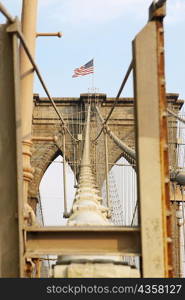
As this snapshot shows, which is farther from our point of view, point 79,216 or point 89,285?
point 79,216

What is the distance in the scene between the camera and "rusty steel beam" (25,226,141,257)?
313 cm

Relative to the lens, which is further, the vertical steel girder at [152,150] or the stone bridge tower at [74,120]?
the stone bridge tower at [74,120]

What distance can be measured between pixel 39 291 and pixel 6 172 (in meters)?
0.72

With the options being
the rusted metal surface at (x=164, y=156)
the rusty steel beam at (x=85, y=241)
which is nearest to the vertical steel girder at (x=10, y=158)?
the rusty steel beam at (x=85, y=241)

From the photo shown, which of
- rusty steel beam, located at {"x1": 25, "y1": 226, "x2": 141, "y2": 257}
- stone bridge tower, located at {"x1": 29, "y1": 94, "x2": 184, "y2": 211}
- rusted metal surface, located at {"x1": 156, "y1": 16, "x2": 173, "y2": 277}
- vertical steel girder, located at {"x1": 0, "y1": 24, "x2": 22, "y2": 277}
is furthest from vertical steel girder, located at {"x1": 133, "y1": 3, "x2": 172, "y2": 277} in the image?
stone bridge tower, located at {"x1": 29, "y1": 94, "x2": 184, "y2": 211}

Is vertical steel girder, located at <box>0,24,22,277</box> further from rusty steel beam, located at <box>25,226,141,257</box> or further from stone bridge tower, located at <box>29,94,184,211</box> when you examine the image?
stone bridge tower, located at <box>29,94,184,211</box>

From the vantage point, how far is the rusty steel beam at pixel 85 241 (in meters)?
3.13

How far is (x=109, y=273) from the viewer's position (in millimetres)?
2877

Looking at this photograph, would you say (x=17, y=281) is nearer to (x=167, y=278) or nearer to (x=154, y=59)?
(x=167, y=278)

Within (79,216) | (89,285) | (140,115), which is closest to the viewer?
(89,285)

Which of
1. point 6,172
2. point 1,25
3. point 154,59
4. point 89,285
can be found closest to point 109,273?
point 89,285

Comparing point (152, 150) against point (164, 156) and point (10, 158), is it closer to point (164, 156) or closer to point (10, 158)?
point (164, 156)

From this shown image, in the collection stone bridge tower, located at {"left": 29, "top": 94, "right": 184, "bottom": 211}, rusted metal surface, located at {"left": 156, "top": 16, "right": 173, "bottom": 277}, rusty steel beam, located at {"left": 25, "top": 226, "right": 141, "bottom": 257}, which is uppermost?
stone bridge tower, located at {"left": 29, "top": 94, "right": 184, "bottom": 211}

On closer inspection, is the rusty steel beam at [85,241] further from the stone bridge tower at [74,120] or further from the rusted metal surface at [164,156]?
the stone bridge tower at [74,120]
